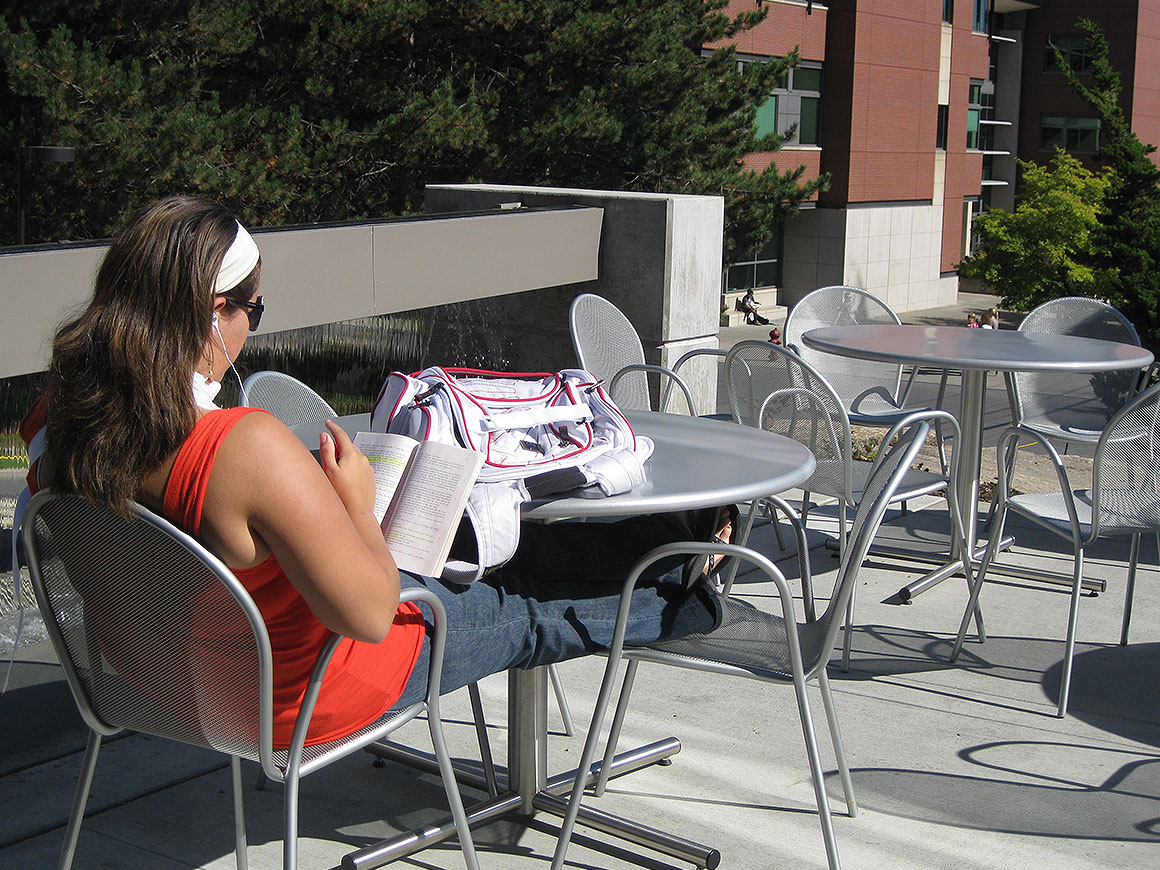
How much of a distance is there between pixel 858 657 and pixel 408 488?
95.3 inches

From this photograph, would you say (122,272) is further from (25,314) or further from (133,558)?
(25,314)

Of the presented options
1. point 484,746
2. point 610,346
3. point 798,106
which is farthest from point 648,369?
point 798,106

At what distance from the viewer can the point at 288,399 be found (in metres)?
3.76

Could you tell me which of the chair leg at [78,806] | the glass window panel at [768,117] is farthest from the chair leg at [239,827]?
the glass window panel at [768,117]

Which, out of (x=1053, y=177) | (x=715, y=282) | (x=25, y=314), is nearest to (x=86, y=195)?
(x=715, y=282)

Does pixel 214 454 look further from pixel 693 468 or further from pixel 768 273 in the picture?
pixel 768 273

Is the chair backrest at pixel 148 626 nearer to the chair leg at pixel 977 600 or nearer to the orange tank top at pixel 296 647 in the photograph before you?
the orange tank top at pixel 296 647

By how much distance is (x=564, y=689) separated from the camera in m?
3.93

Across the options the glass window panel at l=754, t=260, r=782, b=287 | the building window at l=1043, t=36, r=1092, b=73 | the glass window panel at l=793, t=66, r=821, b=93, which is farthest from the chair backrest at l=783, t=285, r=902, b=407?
the building window at l=1043, t=36, r=1092, b=73

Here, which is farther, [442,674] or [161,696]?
[442,674]

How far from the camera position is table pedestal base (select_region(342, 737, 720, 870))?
2.83m

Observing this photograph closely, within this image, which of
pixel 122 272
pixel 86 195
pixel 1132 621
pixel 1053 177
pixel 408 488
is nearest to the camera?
pixel 122 272

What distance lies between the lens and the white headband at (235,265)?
6.79ft

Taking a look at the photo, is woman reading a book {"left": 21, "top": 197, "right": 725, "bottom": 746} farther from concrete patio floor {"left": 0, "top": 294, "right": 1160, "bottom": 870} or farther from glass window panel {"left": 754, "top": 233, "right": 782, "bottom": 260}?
glass window panel {"left": 754, "top": 233, "right": 782, "bottom": 260}
